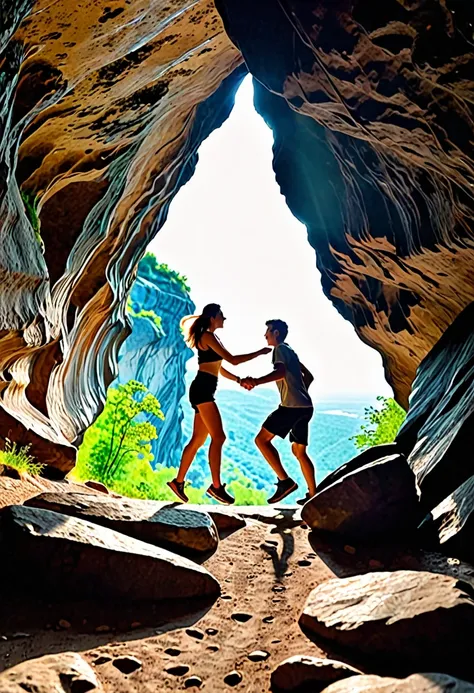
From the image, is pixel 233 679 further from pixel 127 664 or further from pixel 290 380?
pixel 290 380

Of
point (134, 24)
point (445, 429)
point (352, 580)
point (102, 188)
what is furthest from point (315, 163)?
point (352, 580)

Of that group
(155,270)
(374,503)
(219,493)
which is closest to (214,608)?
(374,503)

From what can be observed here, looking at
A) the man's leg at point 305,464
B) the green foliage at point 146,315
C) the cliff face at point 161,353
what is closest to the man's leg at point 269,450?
the man's leg at point 305,464

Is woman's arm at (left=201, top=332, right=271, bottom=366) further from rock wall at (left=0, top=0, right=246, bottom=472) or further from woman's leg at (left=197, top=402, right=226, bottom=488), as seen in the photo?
rock wall at (left=0, top=0, right=246, bottom=472)

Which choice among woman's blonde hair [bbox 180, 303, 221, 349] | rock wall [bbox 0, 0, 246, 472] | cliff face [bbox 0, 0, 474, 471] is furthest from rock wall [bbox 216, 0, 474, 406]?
woman's blonde hair [bbox 180, 303, 221, 349]

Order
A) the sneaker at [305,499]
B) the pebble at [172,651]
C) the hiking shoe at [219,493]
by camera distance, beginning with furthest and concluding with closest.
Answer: the sneaker at [305,499]
the hiking shoe at [219,493]
the pebble at [172,651]

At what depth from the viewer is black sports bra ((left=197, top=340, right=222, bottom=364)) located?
6.65 meters

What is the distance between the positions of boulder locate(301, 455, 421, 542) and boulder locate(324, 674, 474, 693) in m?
2.57

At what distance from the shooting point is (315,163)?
13328 mm

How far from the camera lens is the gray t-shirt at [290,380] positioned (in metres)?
7.12

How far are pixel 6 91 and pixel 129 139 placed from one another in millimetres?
5832

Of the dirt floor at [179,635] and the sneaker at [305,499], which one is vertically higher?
the dirt floor at [179,635]

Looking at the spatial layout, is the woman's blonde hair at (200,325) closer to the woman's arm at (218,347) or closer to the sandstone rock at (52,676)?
the woman's arm at (218,347)

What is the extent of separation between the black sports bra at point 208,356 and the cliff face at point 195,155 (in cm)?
243
